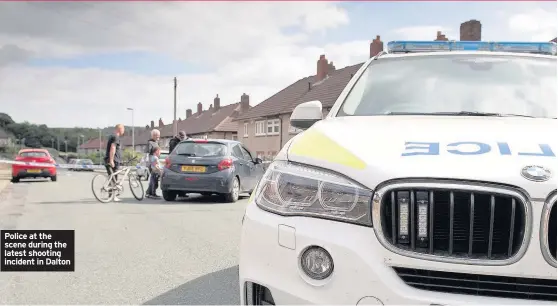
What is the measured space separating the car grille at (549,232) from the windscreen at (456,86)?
4.70ft

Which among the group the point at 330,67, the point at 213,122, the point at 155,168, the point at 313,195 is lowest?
the point at 155,168

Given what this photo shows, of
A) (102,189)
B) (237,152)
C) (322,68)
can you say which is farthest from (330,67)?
(102,189)

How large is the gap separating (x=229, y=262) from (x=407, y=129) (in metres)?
3.50

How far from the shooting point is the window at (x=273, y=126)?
45.4 meters

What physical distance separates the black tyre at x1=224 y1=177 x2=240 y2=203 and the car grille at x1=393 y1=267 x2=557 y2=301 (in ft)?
34.7

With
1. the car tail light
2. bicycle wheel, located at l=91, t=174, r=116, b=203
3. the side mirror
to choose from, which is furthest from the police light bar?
bicycle wheel, located at l=91, t=174, r=116, b=203

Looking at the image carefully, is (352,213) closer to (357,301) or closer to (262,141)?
(357,301)

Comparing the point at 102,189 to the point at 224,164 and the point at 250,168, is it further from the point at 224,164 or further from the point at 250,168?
the point at 250,168

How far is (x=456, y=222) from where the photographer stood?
7.27 ft

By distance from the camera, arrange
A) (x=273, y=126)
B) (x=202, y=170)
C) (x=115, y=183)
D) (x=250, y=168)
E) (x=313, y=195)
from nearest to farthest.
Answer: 1. (x=313, y=195)
2. (x=202, y=170)
3. (x=115, y=183)
4. (x=250, y=168)
5. (x=273, y=126)

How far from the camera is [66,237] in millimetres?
5570

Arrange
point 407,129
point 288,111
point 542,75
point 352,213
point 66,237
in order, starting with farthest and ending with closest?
point 288,111, point 66,237, point 542,75, point 407,129, point 352,213

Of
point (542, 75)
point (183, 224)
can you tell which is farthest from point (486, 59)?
point (183, 224)

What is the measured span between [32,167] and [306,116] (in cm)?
2266
